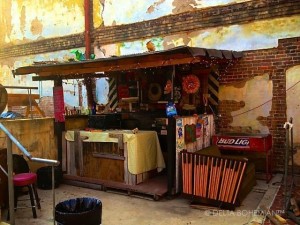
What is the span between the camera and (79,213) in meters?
3.45

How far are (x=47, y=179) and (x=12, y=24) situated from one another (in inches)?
342

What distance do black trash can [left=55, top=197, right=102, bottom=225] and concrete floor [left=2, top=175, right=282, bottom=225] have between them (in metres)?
0.99

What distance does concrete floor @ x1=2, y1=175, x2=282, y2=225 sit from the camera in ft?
15.6

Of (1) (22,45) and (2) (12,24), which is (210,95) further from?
(2) (12,24)

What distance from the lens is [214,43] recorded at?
307 inches

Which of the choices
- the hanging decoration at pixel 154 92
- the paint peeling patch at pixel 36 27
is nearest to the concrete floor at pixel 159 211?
the hanging decoration at pixel 154 92

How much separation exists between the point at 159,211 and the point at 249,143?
8.47 feet

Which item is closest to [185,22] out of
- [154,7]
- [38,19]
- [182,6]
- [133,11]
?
[182,6]

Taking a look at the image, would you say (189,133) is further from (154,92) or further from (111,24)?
(111,24)

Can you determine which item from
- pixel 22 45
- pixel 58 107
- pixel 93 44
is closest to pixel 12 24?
pixel 22 45

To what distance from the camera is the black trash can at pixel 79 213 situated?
344 centimetres

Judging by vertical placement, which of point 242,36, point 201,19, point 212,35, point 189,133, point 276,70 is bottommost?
point 189,133

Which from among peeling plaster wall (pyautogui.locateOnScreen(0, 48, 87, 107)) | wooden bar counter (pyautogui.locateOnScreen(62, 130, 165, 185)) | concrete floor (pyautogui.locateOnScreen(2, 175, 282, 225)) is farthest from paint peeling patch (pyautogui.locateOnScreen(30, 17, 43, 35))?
concrete floor (pyautogui.locateOnScreen(2, 175, 282, 225))

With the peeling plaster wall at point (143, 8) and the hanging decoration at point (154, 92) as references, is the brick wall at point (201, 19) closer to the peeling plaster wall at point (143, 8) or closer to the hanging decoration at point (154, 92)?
the peeling plaster wall at point (143, 8)
